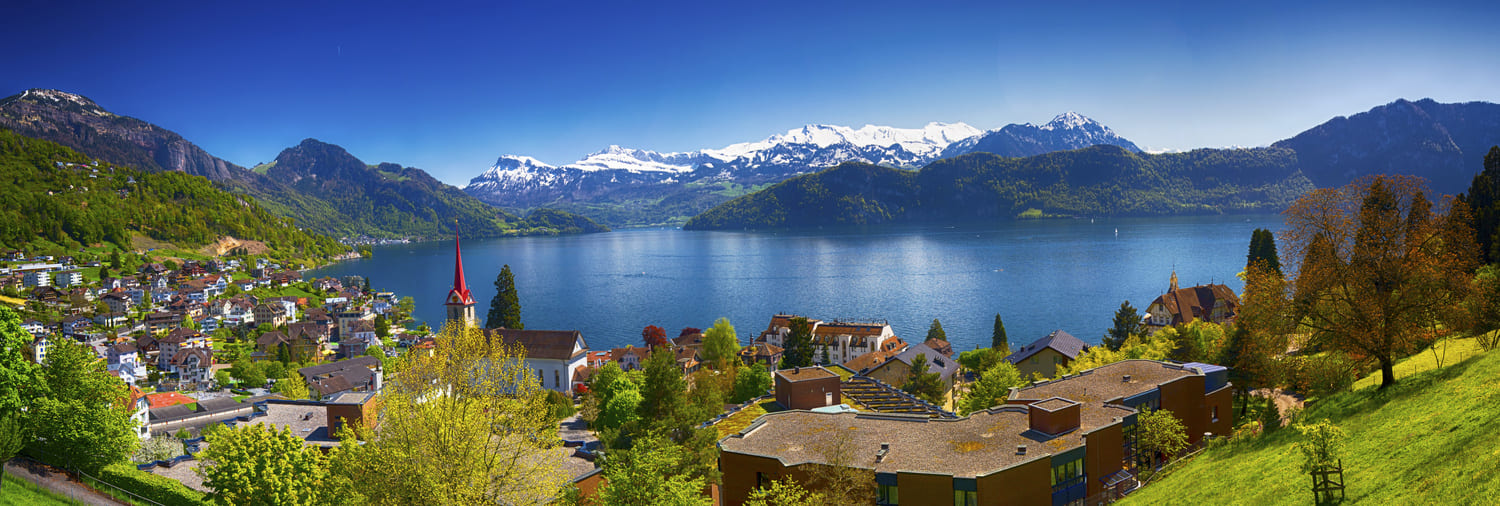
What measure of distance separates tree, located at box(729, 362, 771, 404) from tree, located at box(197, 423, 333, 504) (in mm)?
25321

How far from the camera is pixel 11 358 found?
22953mm

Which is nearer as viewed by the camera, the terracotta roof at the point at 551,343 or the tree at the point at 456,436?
the tree at the point at 456,436

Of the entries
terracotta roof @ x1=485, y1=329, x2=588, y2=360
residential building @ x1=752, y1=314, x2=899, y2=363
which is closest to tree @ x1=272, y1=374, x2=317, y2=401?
terracotta roof @ x1=485, y1=329, x2=588, y2=360

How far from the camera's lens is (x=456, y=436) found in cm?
1577

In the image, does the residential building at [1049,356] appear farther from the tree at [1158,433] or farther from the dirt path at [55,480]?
the dirt path at [55,480]

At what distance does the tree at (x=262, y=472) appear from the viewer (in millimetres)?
19609

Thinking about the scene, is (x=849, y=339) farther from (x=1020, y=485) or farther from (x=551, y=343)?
(x=1020, y=485)

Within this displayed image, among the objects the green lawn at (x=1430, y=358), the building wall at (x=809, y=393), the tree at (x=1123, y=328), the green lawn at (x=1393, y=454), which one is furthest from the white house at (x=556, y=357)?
the green lawn at (x=1430, y=358)

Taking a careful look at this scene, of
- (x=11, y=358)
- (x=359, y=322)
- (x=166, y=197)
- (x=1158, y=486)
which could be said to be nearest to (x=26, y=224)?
(x=166, y=197)

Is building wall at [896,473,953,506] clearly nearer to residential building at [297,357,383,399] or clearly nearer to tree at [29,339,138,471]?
tree at [29,339,138,471]

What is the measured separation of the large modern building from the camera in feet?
68.9

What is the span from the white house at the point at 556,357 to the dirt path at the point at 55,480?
28525mm

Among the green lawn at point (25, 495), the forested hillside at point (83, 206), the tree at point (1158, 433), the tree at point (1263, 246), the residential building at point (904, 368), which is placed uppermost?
the forested hillside at point (83, 206)

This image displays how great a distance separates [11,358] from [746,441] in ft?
77.5
